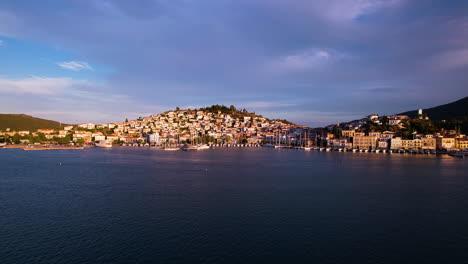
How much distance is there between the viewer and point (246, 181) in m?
18.8

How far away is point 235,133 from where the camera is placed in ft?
294

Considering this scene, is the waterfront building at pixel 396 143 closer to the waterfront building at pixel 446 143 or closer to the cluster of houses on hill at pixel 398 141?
the cluster of houses on hill at pixel 398 141

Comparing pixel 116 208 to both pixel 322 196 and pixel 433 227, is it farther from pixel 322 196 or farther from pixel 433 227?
pixel 433 227

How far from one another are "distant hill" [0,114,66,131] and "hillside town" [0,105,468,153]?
6251 millimetres

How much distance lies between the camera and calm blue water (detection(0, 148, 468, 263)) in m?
7.95

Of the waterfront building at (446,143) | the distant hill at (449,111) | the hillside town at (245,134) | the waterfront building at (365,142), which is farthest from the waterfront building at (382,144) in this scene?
the distant hill at (449,111)

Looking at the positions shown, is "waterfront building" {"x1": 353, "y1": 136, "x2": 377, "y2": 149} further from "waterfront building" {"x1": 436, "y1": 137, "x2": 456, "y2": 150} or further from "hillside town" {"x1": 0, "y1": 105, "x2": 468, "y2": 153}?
"waterfront building" {"x1": 436, "y1": 137, "x2": 456, "y2": 150}

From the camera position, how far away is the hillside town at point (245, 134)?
185 ft

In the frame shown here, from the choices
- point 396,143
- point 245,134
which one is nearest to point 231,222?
point 396,143

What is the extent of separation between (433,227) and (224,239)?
7.13 m

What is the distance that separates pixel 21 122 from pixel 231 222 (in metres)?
107

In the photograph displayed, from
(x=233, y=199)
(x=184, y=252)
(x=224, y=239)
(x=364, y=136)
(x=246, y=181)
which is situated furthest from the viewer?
(x=364, y=136)

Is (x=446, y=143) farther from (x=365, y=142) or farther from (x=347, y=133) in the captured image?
(x=347, y=133)

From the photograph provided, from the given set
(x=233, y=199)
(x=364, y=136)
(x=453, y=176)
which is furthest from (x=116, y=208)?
(x=364, y=136)
